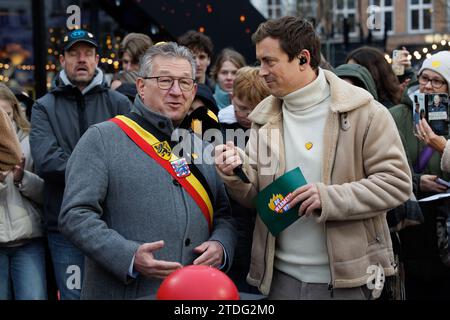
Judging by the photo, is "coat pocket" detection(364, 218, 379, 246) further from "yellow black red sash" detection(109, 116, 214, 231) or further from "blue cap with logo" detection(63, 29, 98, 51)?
"blue cap with logo" detection(63, 29, 98, 51)

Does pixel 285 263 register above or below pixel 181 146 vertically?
below

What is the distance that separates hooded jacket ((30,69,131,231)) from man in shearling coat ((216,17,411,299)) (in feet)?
6.04

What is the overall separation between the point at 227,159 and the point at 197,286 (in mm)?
1341

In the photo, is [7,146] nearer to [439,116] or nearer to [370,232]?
[370,232]

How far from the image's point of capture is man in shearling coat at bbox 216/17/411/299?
350 cm

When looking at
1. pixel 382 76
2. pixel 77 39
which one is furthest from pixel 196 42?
pixel 382 76

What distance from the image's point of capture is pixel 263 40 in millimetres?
3668

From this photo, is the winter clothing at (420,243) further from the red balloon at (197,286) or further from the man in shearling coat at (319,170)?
the red balloon at (197,286)

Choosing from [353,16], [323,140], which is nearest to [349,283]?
[323,140]

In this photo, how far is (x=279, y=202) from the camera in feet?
11.3

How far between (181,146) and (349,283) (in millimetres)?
A: 1002

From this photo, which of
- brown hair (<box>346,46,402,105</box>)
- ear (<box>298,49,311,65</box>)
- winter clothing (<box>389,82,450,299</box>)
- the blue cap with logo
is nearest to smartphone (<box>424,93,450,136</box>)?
winter clothing (<box>389,82,450,299</box>)
